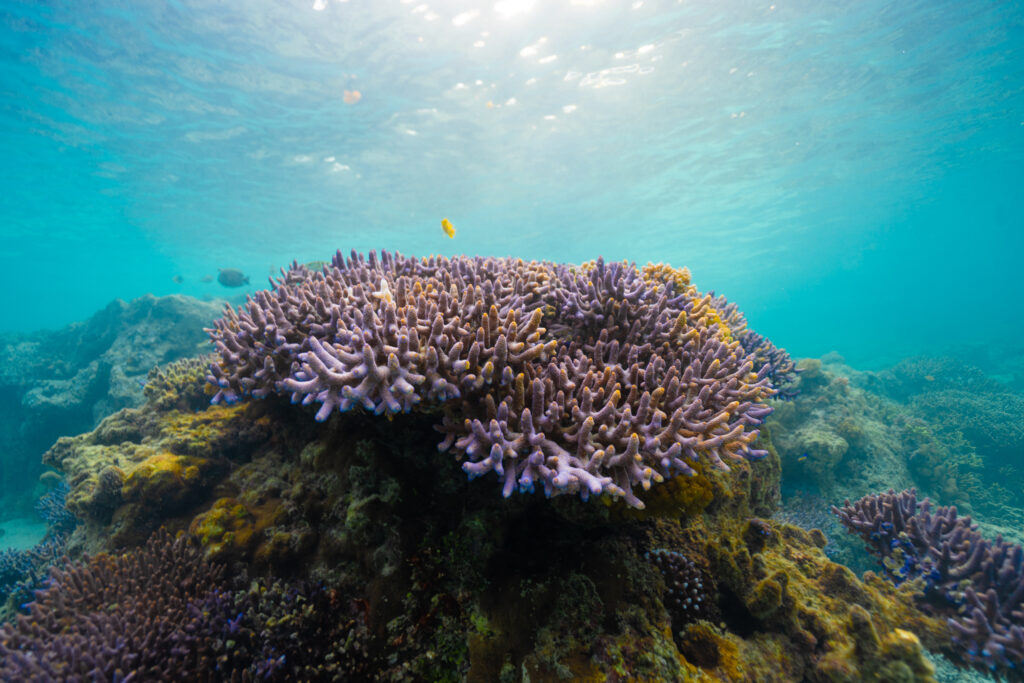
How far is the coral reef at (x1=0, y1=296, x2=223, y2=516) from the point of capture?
40.4 feet

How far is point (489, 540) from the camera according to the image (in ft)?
9.26

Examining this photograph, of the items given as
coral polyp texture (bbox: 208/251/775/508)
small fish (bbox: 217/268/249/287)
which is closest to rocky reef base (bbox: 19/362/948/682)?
coral polyp texture (bbox: 208/251/775/508)

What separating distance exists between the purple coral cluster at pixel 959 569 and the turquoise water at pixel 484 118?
778 inches

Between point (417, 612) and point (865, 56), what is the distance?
2917 cm

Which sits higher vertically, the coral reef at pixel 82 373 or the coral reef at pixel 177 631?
the coral reef at pixel 82 373

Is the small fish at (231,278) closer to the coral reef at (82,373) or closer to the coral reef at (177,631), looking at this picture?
the coral reef at (82,373)

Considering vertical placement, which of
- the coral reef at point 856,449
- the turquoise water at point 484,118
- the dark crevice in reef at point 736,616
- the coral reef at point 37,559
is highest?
the turquoise water at point 484,118

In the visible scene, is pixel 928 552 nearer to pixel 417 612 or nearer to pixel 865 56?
pixel 417 612

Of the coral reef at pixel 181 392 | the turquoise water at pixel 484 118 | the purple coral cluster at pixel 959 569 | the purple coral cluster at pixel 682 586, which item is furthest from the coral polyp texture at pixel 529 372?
the turquoise water at pixel 484 118

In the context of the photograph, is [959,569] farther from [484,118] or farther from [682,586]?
[484,118]

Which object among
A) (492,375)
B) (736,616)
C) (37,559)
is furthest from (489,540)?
(37,559)

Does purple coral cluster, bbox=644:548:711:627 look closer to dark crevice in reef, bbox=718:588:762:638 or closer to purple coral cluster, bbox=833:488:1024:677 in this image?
dark crevice in reef, bbox=718:588:762:638

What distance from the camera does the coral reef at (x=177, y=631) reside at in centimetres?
229

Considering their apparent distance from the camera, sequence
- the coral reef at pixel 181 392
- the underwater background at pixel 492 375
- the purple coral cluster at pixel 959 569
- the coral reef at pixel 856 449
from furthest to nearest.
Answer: the coral reef at pixel 856 449 → the coral reef at pixel 181 392 → the purple coral cluster at pixel 959 569 → the underwater background at pixel 492 375
